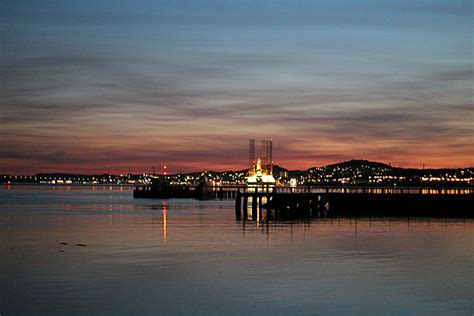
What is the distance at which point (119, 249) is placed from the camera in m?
37.1

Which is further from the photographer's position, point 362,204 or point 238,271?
point 362,204

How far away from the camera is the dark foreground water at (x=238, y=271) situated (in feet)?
74.7

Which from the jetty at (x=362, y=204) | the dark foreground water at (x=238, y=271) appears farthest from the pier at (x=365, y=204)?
the dark foreground water at (x=238, y=271)

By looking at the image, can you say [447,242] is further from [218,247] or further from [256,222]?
[256,222]

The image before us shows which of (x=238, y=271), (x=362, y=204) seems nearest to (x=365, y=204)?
(x=362, y=204)

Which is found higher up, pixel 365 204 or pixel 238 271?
pixel 365 204

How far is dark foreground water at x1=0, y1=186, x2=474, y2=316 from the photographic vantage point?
22781mm

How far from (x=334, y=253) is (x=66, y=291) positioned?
15134 mm

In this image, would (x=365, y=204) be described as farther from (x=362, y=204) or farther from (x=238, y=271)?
(x=238, y=271)

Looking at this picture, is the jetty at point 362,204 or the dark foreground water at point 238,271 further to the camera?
the jetty at point 362,204

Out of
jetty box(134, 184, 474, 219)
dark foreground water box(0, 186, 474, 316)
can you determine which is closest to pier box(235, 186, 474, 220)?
jetty box(134, 184, 474, 219)

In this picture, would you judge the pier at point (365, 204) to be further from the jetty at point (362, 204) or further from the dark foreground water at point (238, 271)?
the dark foreground water at point (238, 271)

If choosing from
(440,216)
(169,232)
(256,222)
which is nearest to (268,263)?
(169,232)

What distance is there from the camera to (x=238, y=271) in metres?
29.1
